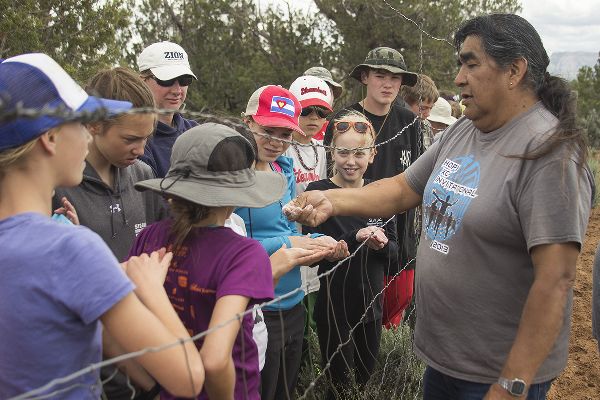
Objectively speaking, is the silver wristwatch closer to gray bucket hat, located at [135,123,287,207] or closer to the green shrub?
gray bucket hat, located at [135,123,287,207]

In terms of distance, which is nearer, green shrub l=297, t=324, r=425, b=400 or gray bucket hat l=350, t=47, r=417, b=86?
green shrub l=297, t=324, r=425, b=400

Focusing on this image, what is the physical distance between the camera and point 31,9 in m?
7.12

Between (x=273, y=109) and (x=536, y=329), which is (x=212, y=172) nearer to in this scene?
(x=536, y=329)

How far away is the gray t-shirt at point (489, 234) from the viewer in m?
1.80

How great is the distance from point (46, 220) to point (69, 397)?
0.42 meters

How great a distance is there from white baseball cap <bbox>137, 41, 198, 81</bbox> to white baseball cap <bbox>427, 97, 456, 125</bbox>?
8.84 feet

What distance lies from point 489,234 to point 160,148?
182 centimetres

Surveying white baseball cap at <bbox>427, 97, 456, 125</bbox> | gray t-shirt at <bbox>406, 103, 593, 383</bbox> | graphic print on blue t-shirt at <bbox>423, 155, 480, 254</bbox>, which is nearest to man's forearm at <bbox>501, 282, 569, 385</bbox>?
gray t-shirt at <bbox>406, 103, 593, 383</bbox>

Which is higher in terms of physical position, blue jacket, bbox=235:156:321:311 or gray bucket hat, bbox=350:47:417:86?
gray bucket hat, bbox=350:47:417:86

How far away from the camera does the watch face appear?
72.1 inches

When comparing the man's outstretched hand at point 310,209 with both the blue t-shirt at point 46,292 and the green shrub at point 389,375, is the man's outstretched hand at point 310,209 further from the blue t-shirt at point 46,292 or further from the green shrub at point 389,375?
the blue t-shirt at point 46,292

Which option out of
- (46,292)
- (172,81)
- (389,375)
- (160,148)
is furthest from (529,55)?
(172,81)

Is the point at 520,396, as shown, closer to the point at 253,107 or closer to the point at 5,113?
the point at 5,113

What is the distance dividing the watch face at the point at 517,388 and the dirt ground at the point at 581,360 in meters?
2.51
